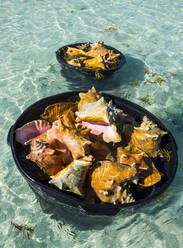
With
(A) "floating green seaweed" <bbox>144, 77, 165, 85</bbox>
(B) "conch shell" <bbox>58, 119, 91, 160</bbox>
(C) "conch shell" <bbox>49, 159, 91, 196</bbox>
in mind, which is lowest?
(A) "floating green seaweed" <bbox>144, 77, 165, 85</bbox>

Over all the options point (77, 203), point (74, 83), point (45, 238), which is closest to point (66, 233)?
point (45, 238)

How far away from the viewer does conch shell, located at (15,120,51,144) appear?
207cm

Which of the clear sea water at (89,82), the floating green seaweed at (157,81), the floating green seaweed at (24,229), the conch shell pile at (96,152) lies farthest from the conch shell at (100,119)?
the floating green seaweed at (157,81)

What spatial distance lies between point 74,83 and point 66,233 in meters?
2.53

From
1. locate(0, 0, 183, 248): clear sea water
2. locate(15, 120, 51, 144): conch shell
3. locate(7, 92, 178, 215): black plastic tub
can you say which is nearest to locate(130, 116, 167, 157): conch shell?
locate(7, 92, 178, 215): black plastic tub

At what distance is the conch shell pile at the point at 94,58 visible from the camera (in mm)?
3393

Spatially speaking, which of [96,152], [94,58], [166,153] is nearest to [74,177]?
[96,152]

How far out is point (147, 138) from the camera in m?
1.94

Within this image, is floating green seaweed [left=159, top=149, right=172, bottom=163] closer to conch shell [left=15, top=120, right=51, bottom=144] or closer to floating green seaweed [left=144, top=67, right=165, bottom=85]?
conch shell [left=15, top=120, right=51, bottom=144]

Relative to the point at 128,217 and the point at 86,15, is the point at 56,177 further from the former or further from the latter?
→ the point at 86,15

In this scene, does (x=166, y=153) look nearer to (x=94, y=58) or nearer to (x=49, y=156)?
(x=49, y=156)

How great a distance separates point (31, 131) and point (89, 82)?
198 centimetres

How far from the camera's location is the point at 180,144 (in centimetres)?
299

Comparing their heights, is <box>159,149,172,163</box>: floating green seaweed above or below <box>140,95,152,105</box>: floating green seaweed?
above
